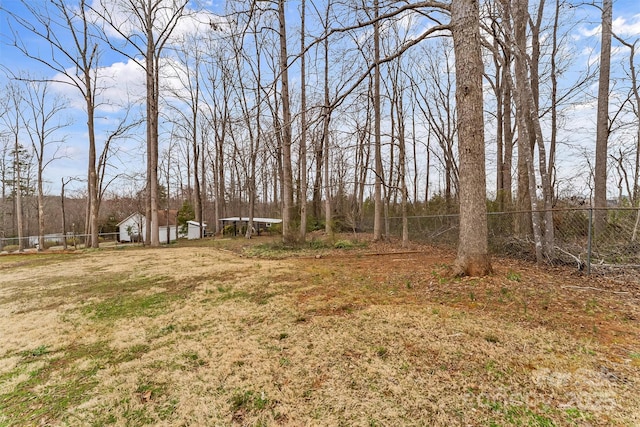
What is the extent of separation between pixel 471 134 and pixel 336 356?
3.43 meters

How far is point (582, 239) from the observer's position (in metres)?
5.25

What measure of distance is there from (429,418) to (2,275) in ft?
33.0

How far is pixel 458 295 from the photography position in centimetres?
343

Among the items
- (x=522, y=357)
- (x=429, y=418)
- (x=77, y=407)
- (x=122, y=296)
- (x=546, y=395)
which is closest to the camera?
(x=429, y=418)

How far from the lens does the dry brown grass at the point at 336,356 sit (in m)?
1.59

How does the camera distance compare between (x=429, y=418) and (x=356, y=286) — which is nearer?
(x=429, y=418)

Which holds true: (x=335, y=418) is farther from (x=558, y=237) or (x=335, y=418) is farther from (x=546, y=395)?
(x=558, y=237)

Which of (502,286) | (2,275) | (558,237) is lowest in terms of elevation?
(2,275)

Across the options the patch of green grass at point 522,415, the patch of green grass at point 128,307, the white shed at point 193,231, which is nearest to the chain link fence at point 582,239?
the patch of green grass at point 522,415

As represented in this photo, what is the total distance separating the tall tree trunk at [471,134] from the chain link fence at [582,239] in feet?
6.64

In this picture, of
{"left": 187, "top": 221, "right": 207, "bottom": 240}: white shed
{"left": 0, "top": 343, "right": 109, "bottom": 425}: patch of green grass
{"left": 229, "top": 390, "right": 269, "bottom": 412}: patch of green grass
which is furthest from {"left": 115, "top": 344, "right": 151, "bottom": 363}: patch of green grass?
{"left": 187, "top": 221, "right": 207, "bottom": 240}: white shed

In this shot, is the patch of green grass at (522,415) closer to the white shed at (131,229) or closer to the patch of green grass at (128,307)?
the patch of green grass at (128,307)

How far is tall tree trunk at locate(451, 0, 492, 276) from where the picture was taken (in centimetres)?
383

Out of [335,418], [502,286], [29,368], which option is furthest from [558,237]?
[29,368]
